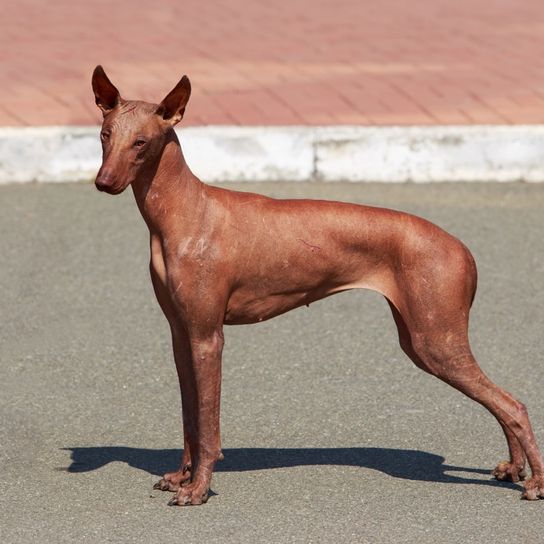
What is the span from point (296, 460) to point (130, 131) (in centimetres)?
168

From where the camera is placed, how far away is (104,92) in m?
5.02

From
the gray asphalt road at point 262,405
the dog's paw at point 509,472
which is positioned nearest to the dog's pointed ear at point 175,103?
the gray asphalt road at point 262,405

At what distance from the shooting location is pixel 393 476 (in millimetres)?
5570

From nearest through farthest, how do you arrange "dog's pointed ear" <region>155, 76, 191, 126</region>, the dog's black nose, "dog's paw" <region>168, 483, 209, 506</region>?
the dog's black nose
"dog's pointed ear" <region>155, 76, 191, 126</region>
"dog's paw" <region>168, 483, 209, 506</region>

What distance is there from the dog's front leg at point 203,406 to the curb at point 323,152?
172 inches

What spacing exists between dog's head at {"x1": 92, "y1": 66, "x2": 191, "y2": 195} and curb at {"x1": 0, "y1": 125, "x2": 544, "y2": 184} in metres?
4.46

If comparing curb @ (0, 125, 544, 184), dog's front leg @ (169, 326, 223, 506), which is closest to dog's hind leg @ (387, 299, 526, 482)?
dog's front leg @ (169, 326, 223, 506)

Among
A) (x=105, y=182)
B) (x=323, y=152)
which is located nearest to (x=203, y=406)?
(x=105, y=182)

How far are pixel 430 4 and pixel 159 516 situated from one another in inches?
410

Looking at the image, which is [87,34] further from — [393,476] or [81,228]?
[393,476]

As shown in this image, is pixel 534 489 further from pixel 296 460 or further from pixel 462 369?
pixel 296 460

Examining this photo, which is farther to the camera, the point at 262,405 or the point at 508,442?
the point at 262,405

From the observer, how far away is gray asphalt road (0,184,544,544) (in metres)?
5.12

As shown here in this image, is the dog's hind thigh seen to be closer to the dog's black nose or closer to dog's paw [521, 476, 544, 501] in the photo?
dog's paw [521, 476, 544, 501]
